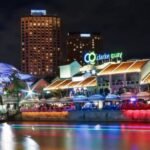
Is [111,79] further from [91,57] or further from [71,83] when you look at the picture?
[91,57]

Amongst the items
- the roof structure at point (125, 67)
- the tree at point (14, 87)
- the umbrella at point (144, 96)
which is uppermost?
the roof structure at point (125, 67)

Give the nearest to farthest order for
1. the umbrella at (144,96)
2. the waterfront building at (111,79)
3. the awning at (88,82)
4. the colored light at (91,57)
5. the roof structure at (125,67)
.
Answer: the umbrella at (144,96) < the waterfront building at (111,79) < the roof structure at (125,67) < the awning at (88,82) < the colored light at (91,57)

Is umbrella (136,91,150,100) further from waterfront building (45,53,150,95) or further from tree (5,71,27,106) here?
tree (5,71,27,106)

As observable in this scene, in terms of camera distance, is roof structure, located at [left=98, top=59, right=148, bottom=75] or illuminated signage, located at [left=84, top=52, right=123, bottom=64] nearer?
roof structure, located at [left=98, top=59, right=148, bottom=75]

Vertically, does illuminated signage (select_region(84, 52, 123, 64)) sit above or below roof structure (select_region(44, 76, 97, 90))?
above

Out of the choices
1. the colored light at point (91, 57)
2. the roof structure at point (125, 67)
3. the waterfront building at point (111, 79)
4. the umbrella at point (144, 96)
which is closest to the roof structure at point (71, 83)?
the waterfront building at point (111, 79)

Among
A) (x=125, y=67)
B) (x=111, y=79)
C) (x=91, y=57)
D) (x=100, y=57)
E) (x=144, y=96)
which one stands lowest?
(x=144, y=96)

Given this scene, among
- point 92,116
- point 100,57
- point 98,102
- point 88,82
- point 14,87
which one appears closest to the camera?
A: point 92,116

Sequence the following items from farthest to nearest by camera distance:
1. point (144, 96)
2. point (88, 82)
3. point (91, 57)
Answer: point (91, 57) → point (88, 82) → point (144, 96)

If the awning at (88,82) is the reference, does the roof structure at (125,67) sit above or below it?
above

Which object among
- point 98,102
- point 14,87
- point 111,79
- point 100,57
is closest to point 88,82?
point 111,79

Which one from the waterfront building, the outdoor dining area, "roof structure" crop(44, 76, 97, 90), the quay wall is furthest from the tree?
the quay wall

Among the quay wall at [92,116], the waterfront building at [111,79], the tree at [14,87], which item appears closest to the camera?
the quay wall at [92,116]

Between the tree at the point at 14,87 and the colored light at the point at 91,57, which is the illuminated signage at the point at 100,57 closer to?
the colored light at the point at 91,57
